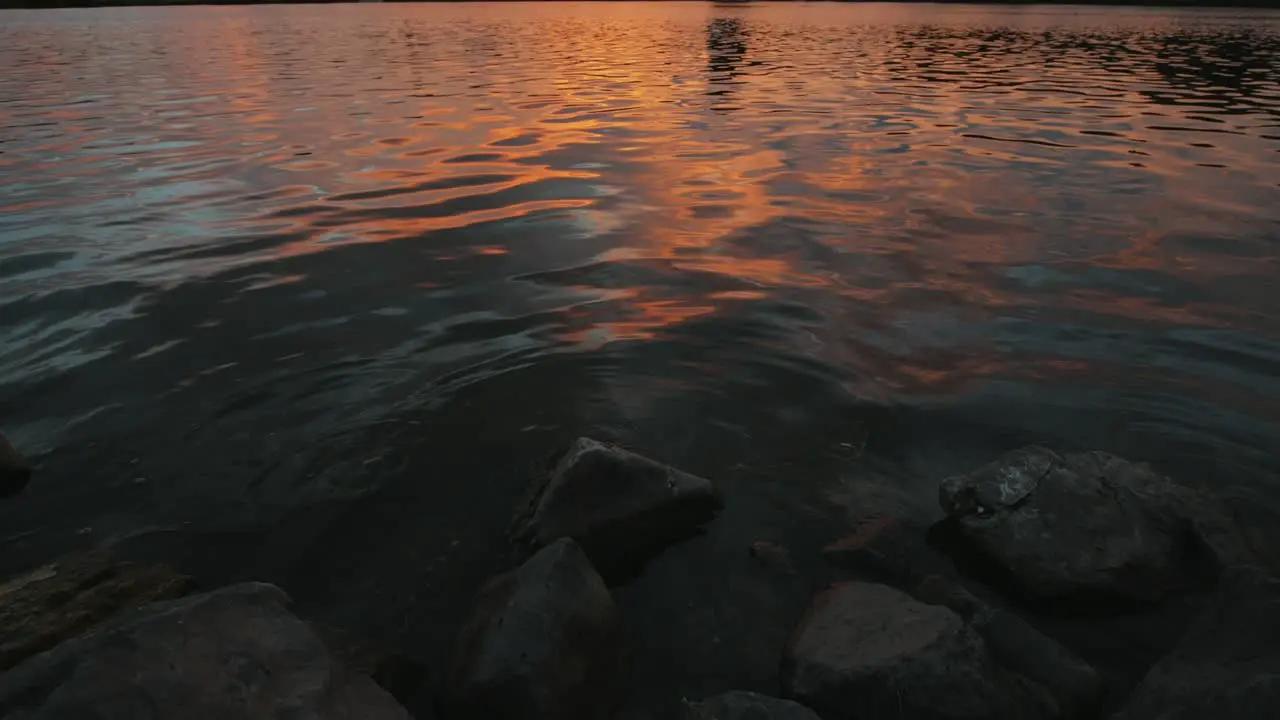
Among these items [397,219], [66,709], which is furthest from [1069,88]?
[66,709]

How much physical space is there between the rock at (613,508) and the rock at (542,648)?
1.47 ft

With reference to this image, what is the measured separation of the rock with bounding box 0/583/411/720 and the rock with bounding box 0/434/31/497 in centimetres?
279

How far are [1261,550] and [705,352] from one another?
14.3ft

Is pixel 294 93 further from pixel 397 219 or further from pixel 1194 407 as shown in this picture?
pixel 1194 407

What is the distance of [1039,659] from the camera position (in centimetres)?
345

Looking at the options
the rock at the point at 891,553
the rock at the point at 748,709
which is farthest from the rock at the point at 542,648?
the rock at the point at 891,553

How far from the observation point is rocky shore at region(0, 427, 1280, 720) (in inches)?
117

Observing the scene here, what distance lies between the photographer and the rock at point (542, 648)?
329cm

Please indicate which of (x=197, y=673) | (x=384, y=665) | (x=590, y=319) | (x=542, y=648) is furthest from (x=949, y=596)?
(x=590, y=319)

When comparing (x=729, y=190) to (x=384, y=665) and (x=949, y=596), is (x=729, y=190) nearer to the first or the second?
(x=949, y=596)

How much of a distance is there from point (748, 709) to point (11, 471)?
17.1 feet

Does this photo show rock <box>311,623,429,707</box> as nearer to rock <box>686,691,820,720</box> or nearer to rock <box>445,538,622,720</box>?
rock <box>445,538,622,720</box>

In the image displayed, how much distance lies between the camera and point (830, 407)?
6.15 m

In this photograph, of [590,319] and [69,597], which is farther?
[590,319]
